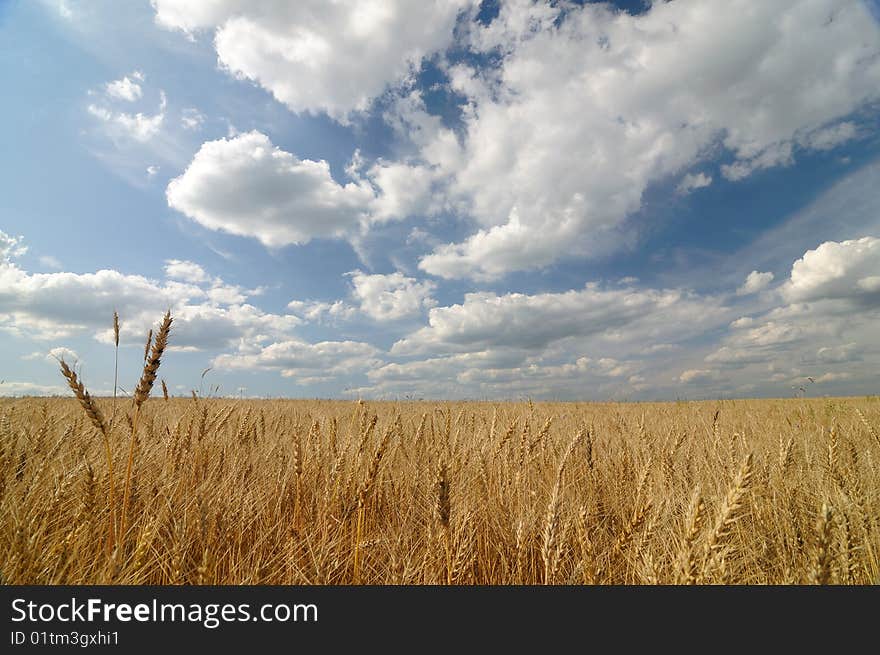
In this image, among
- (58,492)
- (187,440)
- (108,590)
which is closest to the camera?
(108,590)

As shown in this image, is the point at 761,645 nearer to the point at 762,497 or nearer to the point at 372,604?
the point at 372,604

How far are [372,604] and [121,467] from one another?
2.44 meters

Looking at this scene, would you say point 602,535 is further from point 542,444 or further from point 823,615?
point 823,615

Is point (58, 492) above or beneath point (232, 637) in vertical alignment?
above

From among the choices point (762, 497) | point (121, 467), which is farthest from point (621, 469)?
point (121, 467)

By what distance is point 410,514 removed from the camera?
9.34 ft

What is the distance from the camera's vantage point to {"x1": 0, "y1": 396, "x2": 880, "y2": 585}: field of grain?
1.75 meters

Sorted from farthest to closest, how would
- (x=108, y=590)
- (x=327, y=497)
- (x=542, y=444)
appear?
(x=542, y=444) → (x=327, y=497) → (x=108, y=590)

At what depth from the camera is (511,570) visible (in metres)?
2.26

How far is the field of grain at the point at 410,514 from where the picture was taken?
5.76 ft

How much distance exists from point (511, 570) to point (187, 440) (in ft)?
8.70

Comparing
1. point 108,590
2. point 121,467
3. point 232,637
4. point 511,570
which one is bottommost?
point 511,570

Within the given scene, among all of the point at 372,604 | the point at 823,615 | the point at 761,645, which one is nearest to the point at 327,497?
the point at 372,604

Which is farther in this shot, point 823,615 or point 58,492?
point 58,492
